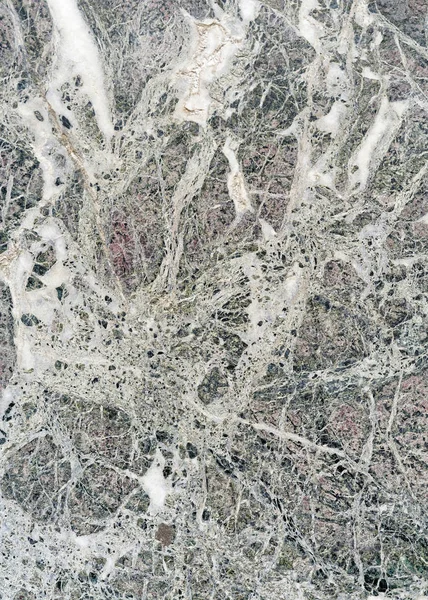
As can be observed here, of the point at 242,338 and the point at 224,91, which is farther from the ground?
the point at 224,91

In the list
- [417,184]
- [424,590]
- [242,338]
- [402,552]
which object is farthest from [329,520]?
[417,184]

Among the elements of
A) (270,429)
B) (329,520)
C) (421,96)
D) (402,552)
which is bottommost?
(402,552)

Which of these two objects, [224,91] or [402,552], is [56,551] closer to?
[402,552]

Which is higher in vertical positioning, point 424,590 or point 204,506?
point 204,506

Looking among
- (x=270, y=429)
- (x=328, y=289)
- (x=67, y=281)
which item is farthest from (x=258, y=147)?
(x=270, y=429)

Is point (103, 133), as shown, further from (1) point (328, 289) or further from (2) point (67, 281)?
(1) point (328, 289)

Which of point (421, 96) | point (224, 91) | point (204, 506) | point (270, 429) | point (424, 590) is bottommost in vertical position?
point (424, 590)
